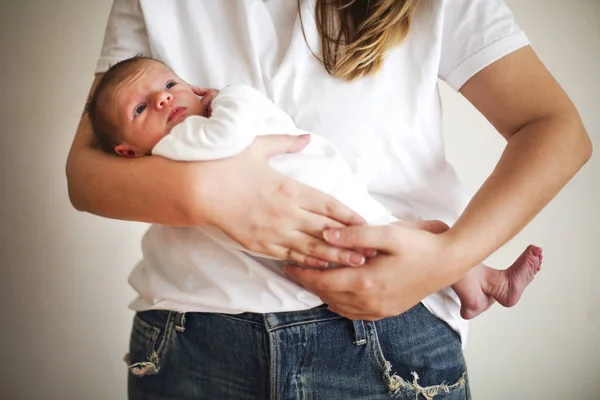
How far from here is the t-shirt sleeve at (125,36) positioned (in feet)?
3.39

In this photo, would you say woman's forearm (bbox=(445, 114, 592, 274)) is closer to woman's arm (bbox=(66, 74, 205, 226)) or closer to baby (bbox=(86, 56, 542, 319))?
baby (bbox=(86, 56, 542, 319))

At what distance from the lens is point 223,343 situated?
0.90 meters

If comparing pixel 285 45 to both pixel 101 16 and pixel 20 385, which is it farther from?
pixel 20 385

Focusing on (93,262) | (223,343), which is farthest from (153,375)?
(93,262)

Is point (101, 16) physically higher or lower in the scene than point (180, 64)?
higher

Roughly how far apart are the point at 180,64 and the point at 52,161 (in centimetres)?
76

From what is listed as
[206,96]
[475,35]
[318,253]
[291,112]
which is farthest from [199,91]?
[475,35]

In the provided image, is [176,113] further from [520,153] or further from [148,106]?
[520,153]

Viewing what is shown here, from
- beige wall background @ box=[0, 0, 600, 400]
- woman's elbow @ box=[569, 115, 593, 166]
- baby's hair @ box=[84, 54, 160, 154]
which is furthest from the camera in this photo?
beige wall background @ box=[0, 0, 600, 400]

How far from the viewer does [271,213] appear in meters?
0.79

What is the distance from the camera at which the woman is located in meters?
0.79

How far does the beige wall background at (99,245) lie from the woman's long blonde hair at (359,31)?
0.80 metres

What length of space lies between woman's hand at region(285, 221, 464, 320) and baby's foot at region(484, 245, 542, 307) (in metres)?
0.25

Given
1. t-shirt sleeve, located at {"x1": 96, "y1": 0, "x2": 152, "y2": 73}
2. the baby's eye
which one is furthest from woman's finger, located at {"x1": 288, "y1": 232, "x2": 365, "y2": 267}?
t-shirt sleeve, located at {"x1": 96, "y1": 0, "x2": 152, "y2": 73}
